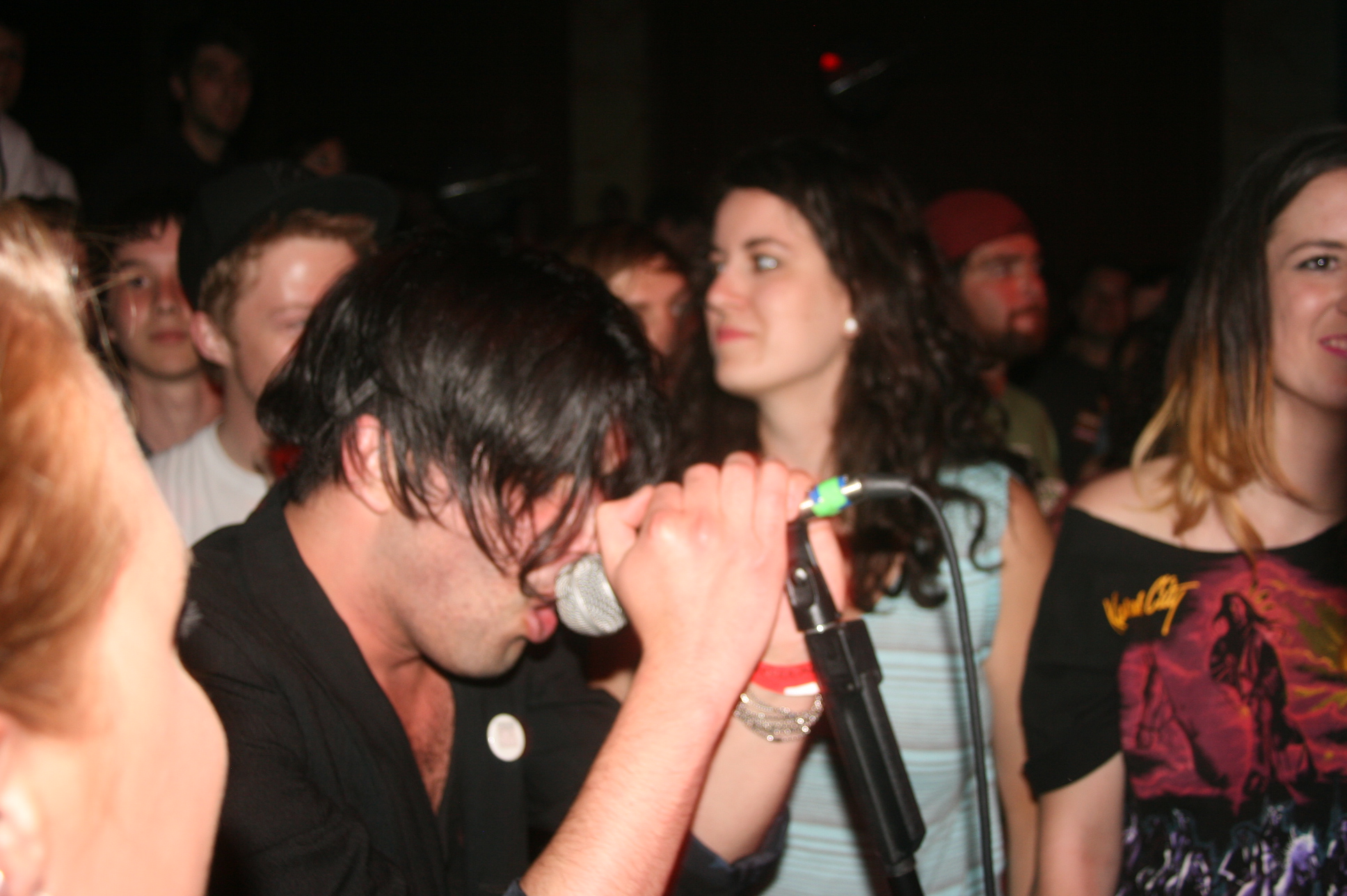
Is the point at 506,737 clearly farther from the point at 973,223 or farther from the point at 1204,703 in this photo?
the point at 973,223

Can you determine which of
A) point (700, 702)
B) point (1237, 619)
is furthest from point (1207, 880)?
point (700, 702)

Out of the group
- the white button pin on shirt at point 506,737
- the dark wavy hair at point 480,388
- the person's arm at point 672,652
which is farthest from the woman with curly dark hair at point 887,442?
the person's arm at point 672,652

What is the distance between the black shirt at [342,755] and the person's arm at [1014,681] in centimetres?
64

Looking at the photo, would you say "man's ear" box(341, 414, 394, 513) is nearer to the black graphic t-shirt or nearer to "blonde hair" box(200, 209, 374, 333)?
"blonde hair" box(200, 209, 374, 333)

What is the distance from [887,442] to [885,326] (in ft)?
0.89

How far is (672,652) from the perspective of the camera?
1.04 m

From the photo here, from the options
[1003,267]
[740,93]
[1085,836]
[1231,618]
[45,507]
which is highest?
[740,93]

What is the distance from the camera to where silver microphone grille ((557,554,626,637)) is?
3.89 ft

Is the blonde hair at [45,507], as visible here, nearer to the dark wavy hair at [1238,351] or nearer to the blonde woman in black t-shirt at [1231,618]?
the blonde woman in black t-shirt at [1231,618]

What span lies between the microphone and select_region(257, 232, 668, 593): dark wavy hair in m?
0.16

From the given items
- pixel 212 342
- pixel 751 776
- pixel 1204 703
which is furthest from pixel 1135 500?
pixel 212 342

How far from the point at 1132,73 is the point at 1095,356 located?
2.27 meters

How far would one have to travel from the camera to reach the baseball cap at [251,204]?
2260 mm

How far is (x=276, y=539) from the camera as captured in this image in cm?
139
